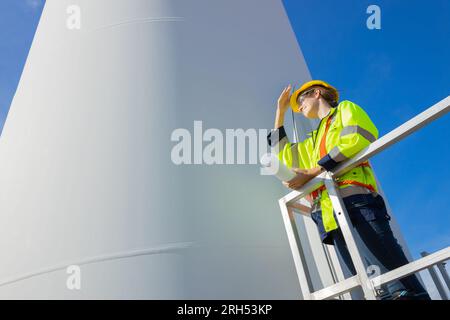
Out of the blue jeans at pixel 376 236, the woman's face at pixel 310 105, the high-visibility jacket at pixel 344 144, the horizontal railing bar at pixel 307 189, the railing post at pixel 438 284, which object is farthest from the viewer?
the railing post at pixel 438 284

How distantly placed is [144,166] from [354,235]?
5.17 feet

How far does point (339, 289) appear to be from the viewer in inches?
82.0

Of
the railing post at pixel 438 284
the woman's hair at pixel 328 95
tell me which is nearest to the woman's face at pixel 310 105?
the woman's hair at pixel 328 95

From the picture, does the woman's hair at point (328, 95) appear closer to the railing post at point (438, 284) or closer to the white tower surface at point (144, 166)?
the white tower surface at point (144, 166)

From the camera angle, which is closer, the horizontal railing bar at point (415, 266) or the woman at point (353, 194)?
the horizontal railing bar at point (415, 266)

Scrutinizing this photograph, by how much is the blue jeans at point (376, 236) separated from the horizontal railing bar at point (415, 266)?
0.42ft

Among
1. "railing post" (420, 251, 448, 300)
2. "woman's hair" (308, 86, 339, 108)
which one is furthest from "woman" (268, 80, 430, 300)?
"railing post" (420, 251, 448, 300)

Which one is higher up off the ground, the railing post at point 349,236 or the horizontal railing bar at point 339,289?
the railing post at point 349,236

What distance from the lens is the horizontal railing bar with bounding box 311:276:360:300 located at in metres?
2.02

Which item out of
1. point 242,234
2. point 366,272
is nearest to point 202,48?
point 242,234

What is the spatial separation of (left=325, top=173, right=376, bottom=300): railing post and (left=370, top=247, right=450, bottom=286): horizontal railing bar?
0.06 m

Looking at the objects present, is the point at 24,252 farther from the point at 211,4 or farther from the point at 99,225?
the point at 211,4

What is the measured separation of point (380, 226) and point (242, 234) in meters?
0.98

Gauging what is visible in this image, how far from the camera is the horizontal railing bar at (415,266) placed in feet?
5.69
